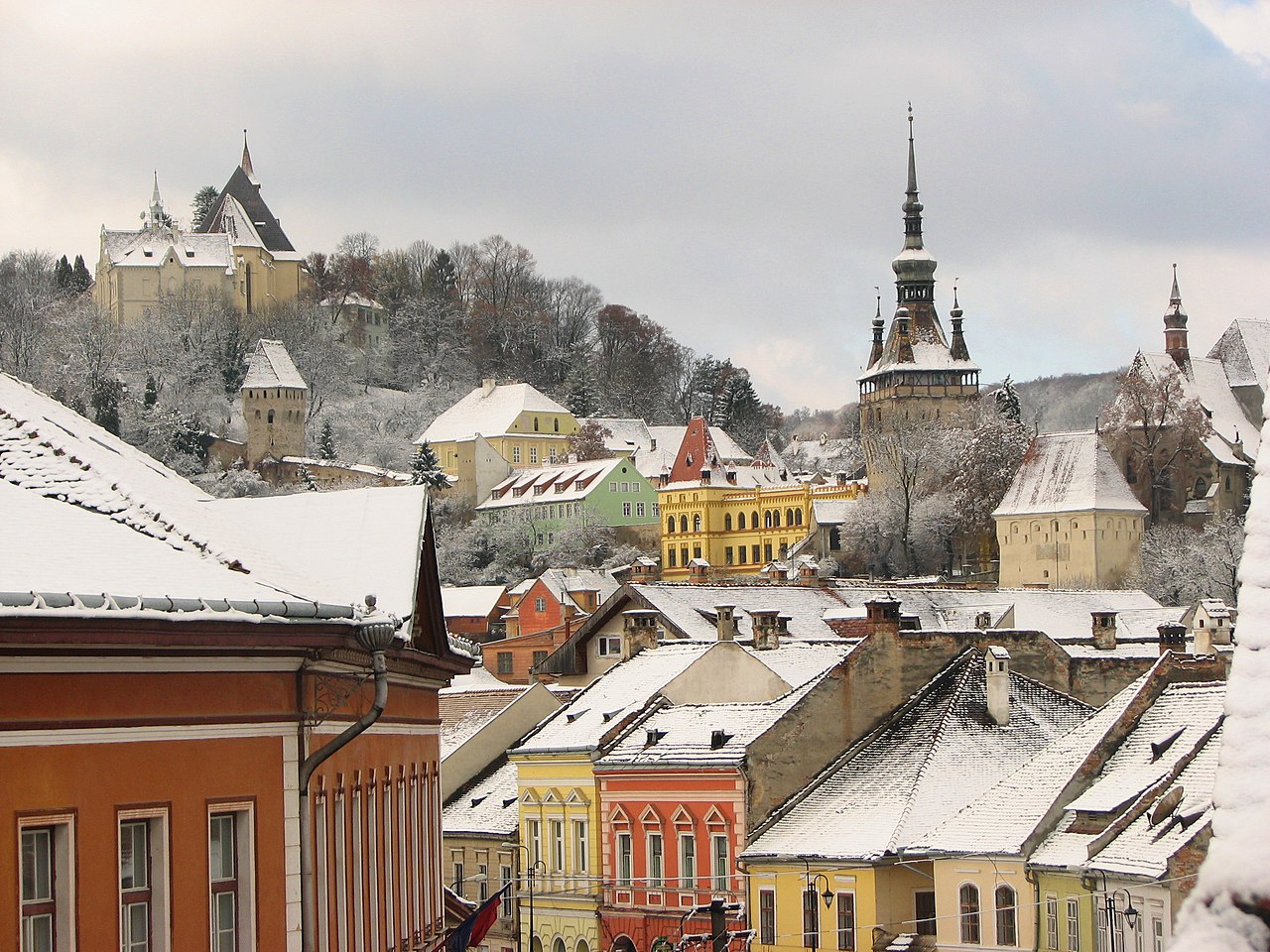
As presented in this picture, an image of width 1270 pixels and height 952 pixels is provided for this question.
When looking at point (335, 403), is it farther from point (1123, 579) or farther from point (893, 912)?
point (893, 912)

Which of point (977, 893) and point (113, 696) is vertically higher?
point (113, 696)

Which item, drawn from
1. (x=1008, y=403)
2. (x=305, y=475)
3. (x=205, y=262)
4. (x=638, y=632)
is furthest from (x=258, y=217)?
(x=638, y=632)

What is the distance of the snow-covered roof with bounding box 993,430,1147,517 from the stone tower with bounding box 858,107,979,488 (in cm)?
1887

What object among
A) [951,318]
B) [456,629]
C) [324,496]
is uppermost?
[951,318]

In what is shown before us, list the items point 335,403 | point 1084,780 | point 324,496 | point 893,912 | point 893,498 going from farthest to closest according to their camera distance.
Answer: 1. point 335,403
2. point 893,498
3. point 893,912
4. point 1084,780
5. point 324,496

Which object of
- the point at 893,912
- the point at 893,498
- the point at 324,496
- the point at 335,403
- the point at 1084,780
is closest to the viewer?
the point at 324,496

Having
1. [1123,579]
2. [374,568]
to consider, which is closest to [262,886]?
[374,568]

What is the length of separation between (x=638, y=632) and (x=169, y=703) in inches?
1767

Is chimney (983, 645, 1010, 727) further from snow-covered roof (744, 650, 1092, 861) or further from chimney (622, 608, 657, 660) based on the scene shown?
chimney (622, 608, 657, 660)

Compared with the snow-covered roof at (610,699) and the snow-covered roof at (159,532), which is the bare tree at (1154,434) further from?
the snow-covered roof at (159,532)

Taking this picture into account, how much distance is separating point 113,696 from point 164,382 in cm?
16498

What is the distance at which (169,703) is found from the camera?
9.80m

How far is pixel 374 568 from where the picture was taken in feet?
43.7

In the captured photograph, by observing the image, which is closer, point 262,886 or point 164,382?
point 262,886
